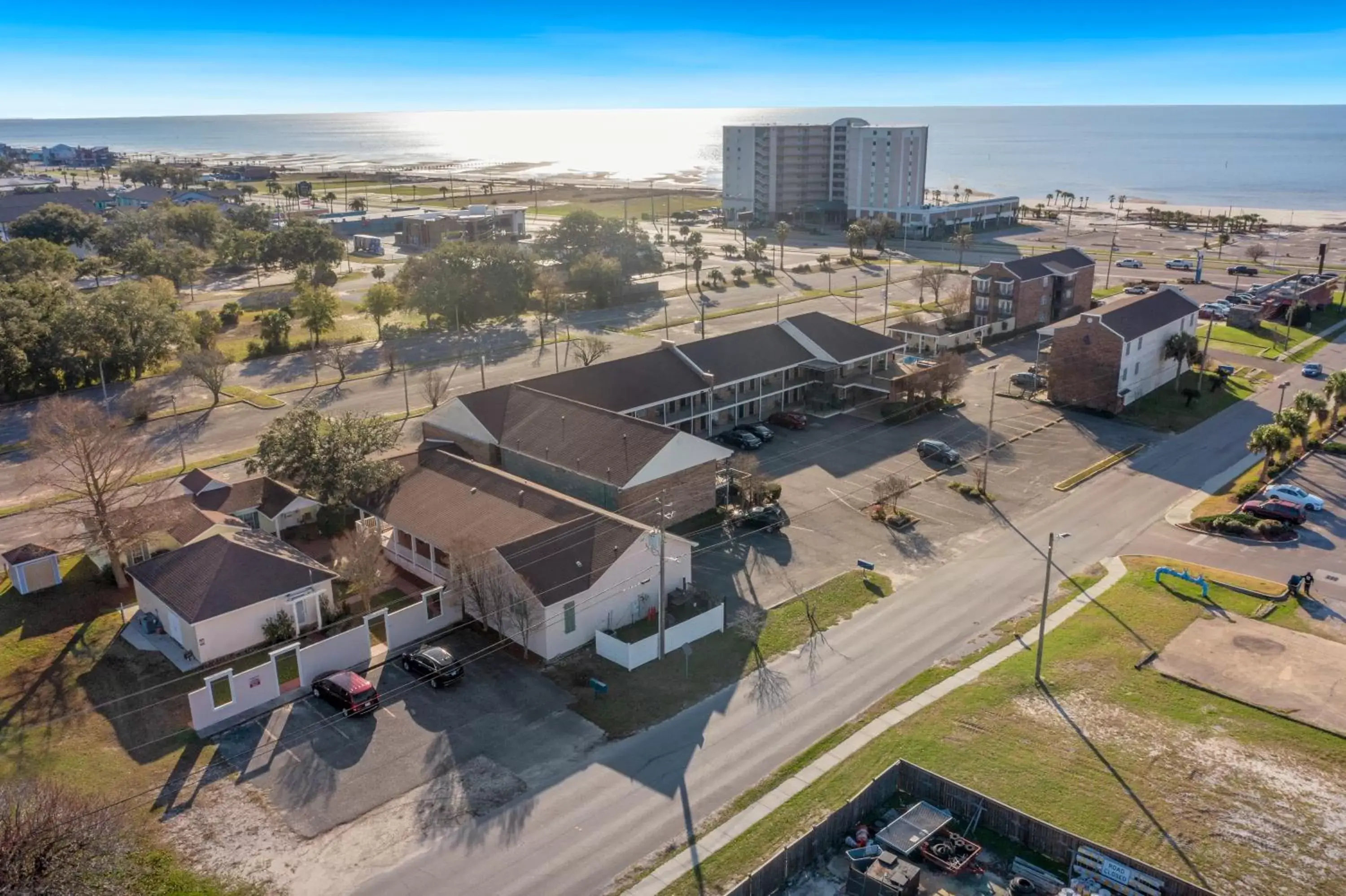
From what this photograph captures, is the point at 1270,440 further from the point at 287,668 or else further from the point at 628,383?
the point at 287,668

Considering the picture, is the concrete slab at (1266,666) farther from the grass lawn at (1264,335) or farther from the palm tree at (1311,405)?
the grass lawn at (1264,335)

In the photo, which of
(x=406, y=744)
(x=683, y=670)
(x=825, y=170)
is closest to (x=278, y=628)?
(x=406, y=744)

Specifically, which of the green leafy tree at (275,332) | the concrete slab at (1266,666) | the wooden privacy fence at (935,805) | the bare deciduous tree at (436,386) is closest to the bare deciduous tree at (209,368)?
the green leafy tree at (275,332)

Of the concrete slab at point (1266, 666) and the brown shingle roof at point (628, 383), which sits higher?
the brown shingle roof at point (628, 383)

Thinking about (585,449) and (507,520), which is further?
(585,449)

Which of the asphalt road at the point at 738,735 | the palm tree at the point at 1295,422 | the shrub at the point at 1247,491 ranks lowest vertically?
the asphalt road at the point at 738,735

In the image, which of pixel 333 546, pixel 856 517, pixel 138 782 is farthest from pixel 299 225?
pixel 138 782

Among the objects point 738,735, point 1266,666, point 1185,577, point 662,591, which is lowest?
point 738,735
